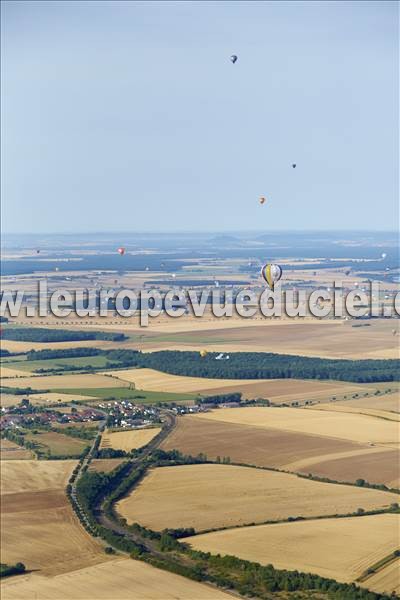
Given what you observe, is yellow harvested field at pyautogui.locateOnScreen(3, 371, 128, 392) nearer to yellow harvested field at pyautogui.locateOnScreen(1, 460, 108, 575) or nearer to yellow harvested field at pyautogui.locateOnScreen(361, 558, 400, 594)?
yellow harvested field at pyautogui.locateOnScreen(1, 460, 108, 575)

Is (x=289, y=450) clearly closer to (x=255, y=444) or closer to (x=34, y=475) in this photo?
(x=255, y=444)

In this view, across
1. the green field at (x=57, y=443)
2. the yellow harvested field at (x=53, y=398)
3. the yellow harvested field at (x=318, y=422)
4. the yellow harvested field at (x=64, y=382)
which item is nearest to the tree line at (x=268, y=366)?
the yellow harvested field at (x=64, y=382)

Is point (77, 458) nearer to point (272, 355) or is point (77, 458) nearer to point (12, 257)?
point (272, 355)

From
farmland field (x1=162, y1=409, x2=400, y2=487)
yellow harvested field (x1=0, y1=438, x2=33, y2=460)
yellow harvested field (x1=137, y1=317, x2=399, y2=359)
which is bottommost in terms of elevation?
yellow harvested field (x1=0, y1=438, x2=33, y2=460)

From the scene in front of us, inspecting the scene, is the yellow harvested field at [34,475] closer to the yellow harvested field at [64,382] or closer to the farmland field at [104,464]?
the farmland field at [104,464]

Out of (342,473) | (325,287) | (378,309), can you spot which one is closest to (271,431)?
(342,473)

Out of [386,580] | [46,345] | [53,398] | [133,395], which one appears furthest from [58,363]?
[386,580]

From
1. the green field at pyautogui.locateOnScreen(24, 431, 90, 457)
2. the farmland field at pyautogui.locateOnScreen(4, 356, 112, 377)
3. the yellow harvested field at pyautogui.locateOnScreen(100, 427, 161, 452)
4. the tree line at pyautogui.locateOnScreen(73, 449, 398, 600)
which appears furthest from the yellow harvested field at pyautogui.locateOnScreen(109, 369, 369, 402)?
the tree line at pyautogui.locateOnScreen(73, 449, 398, 600)
